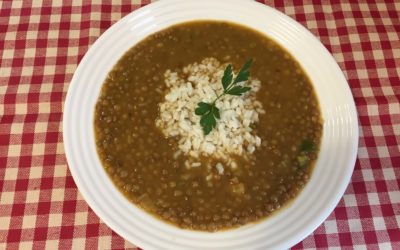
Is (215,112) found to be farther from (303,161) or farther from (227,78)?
(303,161)

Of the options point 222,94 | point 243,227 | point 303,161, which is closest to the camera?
point 243,227

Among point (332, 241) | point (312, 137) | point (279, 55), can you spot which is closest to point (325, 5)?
point (279, 55)

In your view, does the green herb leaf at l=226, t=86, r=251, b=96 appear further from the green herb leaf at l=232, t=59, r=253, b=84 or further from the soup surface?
the soup surface

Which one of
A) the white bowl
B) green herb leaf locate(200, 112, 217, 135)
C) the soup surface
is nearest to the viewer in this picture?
the white bowl

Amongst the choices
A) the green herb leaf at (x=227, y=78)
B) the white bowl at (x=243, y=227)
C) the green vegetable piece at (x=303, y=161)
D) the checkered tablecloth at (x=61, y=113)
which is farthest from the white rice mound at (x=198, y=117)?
the checkered tablecloth at (x=61, y=113)

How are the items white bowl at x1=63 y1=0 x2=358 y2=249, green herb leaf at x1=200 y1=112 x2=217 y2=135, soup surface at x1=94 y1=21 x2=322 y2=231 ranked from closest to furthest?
white bowl at x1=63 y1=0 x2=358 y2=249, soup surface at x1=94 y1=21 x2=322 y2=231, green herb leaf at x1=200 y1=112 x2=217 y2=135

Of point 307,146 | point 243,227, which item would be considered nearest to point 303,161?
point 307,146

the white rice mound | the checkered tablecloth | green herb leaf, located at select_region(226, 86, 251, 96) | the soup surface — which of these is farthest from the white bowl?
green herb leaf, located at select_region(226, 86, 251, 96)
